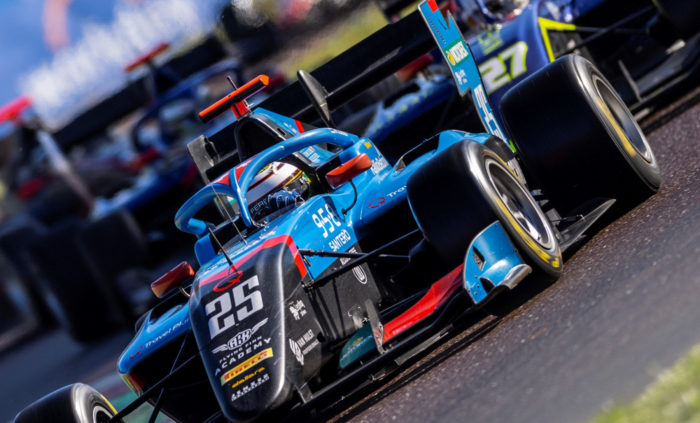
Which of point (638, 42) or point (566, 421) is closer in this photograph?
point (566, 421)

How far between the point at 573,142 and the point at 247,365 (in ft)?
7.38

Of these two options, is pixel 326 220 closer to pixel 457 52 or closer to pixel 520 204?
pixel 520 204

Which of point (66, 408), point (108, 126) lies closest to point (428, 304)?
point (66, 408)

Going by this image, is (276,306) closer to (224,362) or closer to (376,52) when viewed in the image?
(224,362)

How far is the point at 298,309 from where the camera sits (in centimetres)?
478

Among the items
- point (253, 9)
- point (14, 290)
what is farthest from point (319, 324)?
point (253, 9)

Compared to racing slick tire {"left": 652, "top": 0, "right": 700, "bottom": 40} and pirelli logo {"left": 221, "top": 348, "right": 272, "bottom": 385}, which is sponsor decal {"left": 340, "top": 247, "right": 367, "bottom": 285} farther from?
racing slick tire {"left": 652, "top": 0, "right": 700, "bottom": 40}

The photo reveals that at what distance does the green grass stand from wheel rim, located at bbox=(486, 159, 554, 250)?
1.73m

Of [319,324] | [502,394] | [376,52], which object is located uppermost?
[376,52]

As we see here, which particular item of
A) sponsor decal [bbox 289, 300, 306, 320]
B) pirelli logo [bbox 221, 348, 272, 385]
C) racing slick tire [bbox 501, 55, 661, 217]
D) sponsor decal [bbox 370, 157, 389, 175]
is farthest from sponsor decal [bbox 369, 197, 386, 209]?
pirelli logo [bbox 221, 348, 272, 385]

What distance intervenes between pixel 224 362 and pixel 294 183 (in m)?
1.68

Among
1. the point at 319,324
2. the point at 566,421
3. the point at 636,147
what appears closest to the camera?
the point at 566,421

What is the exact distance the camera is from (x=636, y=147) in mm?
5855

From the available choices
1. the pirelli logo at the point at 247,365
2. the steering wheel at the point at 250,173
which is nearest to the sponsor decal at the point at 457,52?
the steering wheel at the point at 250,173
